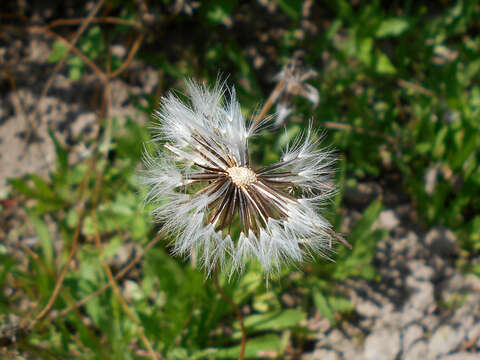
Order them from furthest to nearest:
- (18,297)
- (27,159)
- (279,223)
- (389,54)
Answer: (389,54)
(27,159)
(18,297)
(279,223)

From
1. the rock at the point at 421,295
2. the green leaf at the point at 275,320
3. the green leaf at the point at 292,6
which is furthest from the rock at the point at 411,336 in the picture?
the green leaf at the point at 292,6

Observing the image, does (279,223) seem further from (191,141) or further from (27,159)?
(27,159)

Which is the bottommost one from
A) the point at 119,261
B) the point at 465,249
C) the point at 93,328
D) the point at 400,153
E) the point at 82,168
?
the point at 93,328

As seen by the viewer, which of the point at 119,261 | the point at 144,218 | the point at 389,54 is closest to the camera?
the point at 144,218

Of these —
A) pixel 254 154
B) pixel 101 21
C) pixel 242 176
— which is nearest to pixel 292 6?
pixel 254 154

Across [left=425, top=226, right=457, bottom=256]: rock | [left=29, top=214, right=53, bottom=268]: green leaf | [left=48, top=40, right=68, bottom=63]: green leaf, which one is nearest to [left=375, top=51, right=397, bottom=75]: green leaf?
[left=425, top=226, right=457, bottom=256]: rock

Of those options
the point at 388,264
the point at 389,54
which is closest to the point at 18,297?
the point at 388,264

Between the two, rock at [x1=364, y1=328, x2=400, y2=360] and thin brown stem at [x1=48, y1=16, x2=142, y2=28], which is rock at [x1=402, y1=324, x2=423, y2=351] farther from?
thin brown stem at [x1=48, y1=16, x2=142, y2=28]
